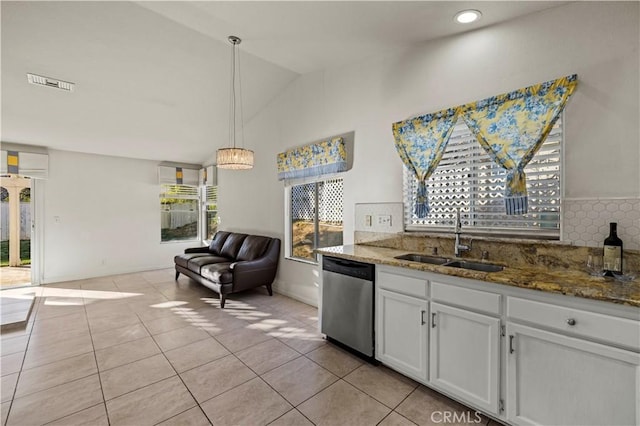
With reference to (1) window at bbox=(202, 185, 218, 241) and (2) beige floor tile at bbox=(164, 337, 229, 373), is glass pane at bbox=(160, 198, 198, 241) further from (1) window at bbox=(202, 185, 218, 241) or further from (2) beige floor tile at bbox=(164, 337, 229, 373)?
(2) beige floor tile at bbox=(164, 337, 229, 373)

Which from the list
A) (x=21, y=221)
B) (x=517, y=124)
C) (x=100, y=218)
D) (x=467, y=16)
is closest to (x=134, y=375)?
(x=517, y=124)

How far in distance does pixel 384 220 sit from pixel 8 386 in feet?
11.0

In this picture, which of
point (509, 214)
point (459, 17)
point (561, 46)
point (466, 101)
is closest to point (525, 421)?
point (509, 214)

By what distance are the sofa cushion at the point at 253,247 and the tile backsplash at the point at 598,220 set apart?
361cm

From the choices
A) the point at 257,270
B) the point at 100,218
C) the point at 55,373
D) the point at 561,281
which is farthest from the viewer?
the point at 100,218

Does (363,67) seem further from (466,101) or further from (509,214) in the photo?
(509,214)

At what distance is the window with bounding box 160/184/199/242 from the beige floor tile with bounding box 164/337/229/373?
4471 mm

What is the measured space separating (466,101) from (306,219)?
8.24 ft

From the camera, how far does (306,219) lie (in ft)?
13.9

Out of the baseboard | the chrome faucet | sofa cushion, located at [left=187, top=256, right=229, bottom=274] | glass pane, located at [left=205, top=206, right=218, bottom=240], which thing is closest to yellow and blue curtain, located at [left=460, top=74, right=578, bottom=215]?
the chrome faucet

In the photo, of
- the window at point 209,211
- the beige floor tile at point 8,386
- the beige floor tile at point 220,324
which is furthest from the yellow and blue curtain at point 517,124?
the window at point 209,211

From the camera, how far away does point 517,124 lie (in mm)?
2113

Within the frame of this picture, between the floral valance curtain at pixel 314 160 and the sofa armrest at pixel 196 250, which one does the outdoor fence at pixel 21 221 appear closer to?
the sofa armrest at pixel 196 250

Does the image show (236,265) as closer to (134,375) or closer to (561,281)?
(134,375)
